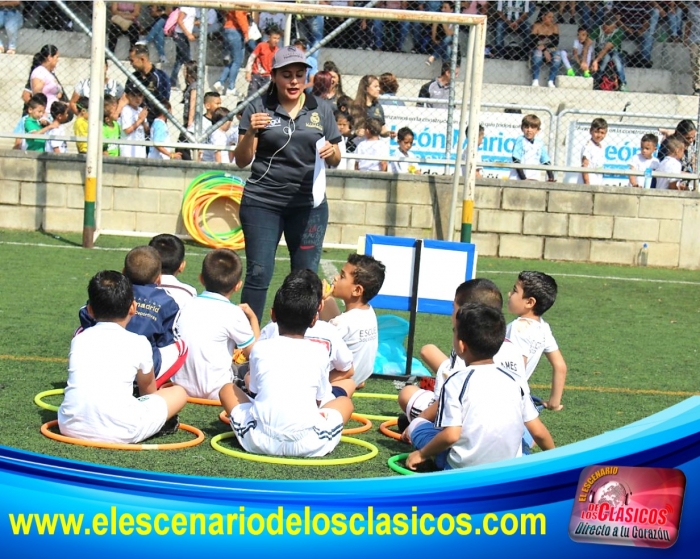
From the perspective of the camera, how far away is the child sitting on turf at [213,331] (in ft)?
21.4

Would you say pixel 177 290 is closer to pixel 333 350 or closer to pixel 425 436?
pixel 333 350

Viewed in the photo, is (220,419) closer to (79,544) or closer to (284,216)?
(284,216)

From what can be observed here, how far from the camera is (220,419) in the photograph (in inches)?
246

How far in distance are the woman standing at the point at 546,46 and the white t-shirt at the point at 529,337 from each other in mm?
10233

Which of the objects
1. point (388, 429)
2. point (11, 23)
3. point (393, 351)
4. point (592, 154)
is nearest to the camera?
point (388, 429)

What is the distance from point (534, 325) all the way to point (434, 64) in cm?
1046

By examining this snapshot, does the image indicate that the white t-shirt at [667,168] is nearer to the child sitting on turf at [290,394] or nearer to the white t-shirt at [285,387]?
the child sitting on turf at [290,394]

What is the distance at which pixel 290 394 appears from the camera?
541 centimetres

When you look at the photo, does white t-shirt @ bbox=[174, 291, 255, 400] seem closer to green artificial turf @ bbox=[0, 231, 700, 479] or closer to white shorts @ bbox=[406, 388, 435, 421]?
green artificial turf @ bbox=[0, 231, 700, 479]

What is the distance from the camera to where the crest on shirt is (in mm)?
7539

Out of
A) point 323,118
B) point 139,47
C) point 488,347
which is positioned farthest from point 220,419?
point 139,47

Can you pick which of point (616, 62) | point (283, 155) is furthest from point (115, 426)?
point (616, 62)

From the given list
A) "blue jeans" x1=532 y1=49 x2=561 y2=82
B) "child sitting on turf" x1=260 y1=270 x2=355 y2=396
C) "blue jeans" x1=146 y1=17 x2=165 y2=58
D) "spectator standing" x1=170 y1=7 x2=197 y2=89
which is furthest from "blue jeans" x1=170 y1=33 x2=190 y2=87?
"child sitting on turf" x1=260 y1=270 x2=355 y2=396

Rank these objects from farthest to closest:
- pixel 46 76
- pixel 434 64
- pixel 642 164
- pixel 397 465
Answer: pixel 434 64 → pixel 46 76 → pixel 642 164 → pixel 397 465
